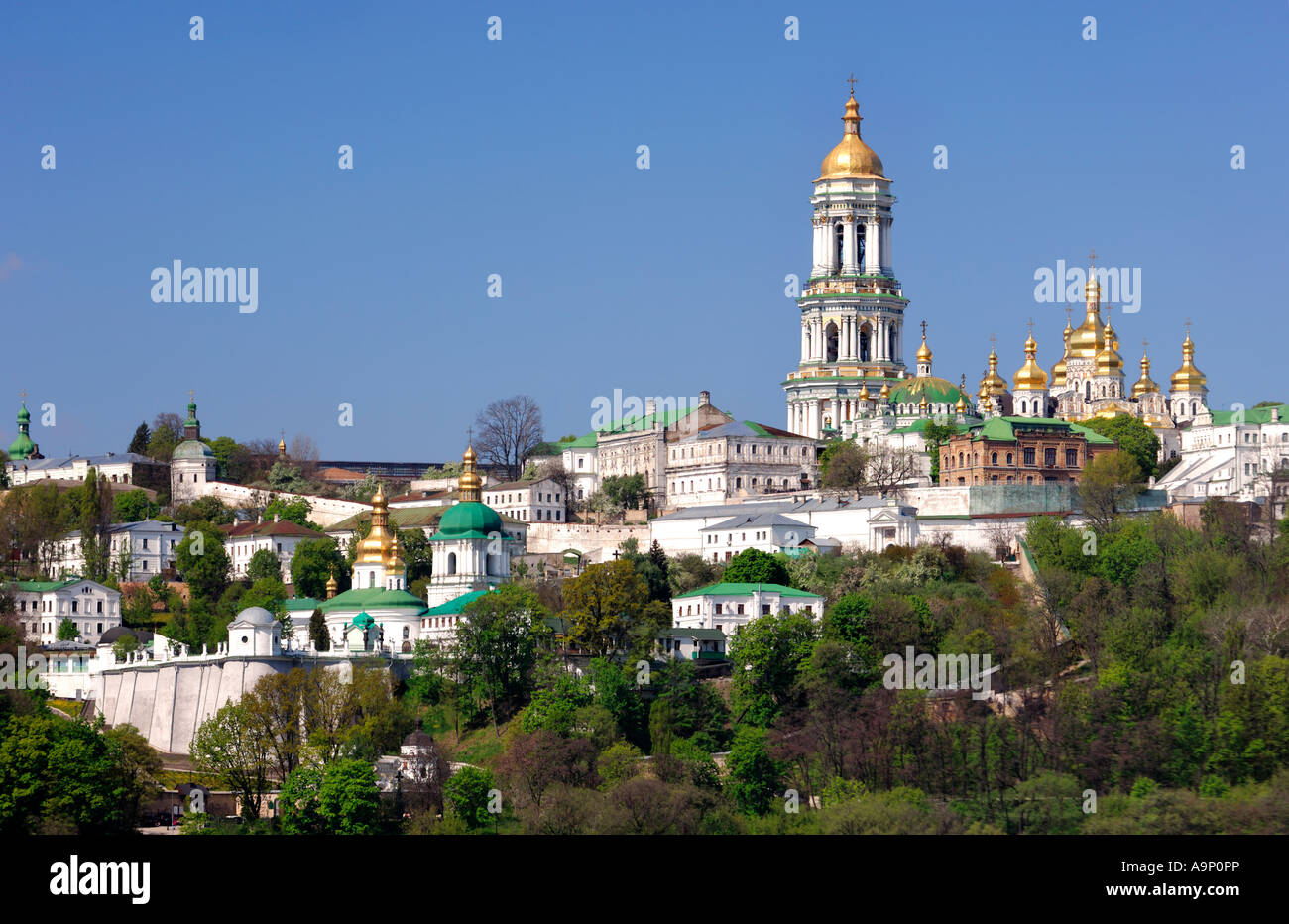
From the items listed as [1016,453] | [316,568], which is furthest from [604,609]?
[1016,453]

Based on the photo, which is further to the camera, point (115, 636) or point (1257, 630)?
point (115, 636)

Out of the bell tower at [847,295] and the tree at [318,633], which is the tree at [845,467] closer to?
the bell tower at [847,295]

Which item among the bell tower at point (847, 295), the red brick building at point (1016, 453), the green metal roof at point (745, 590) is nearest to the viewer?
the green metal roof at point (745, 590)

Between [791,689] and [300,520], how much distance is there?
37.8 m

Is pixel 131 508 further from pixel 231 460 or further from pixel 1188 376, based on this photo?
pixel 1188 376

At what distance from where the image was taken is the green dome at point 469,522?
78188mm

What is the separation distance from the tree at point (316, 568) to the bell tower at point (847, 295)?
24.8 m

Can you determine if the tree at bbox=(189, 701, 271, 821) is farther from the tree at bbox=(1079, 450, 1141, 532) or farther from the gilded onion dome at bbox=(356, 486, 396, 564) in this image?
the tree at bbox=(1079, 450, 1141, 532)

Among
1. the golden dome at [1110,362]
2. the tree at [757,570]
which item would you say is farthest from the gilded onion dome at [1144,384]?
the tree at [757,570]

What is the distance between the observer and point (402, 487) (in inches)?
4358
